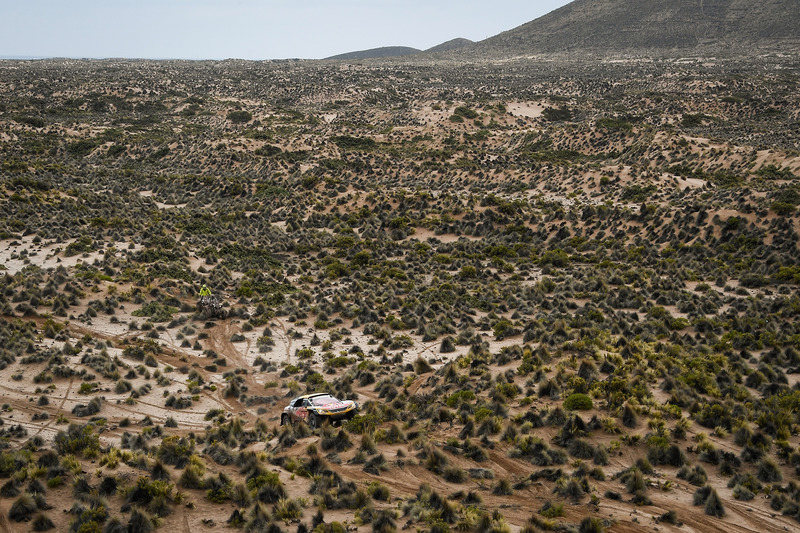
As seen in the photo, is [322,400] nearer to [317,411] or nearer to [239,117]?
[317,411]

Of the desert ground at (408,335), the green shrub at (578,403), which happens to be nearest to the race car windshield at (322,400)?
the desert ground at (408,335)

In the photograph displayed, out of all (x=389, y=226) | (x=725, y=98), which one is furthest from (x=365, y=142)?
(x=725, y=98)

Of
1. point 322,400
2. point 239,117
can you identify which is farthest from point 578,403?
point 239,117

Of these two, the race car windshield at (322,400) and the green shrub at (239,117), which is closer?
the race car windshield at (322,400)

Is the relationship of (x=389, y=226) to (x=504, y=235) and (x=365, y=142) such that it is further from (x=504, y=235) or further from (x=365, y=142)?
(x=365, y=142)

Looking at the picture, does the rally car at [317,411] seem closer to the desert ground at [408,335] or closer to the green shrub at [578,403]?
the desert ground at [408,335]

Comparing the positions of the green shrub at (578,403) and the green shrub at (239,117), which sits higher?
the green shrub at (239,117)
